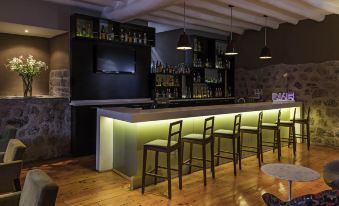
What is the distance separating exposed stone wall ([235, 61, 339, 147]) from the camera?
621 centimetres

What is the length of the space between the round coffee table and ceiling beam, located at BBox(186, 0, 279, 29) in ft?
11.8

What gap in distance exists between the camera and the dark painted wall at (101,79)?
209 inches

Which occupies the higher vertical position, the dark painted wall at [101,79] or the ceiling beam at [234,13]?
the ceiling beam at [234,13]

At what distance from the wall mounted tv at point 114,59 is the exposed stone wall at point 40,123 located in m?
1.00

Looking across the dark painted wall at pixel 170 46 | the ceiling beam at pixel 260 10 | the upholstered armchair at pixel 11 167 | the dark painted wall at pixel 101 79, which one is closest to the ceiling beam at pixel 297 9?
the ceiling beam at pixel 260 10

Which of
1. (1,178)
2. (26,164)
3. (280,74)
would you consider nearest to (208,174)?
(1,178)

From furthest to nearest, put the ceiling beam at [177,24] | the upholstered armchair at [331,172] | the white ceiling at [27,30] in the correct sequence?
the ceiling beam at [177,24], the white ceiling at [27,30], the upholstered armchair at [331,172]

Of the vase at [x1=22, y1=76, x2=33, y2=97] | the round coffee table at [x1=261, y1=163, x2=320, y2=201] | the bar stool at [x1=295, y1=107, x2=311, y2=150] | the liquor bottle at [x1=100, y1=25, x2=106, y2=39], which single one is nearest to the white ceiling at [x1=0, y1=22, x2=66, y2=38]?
the liquor bottle at [x1=100, y1=25, x2=106, y2=39]

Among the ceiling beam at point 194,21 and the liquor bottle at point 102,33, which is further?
the ceiling beam at point 194,21

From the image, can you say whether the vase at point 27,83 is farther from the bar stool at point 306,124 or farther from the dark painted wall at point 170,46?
the bar stool at point 306,124

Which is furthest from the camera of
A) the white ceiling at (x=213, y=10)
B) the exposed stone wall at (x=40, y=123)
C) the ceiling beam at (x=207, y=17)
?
the ceiling beam at (x=207, y=17)

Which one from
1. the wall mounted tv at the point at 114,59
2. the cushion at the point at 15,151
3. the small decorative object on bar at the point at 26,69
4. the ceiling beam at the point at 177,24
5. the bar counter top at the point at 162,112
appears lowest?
the cushion at the point at 15,151

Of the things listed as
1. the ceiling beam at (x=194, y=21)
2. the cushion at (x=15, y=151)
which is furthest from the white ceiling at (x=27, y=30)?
the cushion at (x=15, y=151)

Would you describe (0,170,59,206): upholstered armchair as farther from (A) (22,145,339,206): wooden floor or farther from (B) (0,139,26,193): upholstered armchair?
(A) (22,145,339,206): wooden floor
